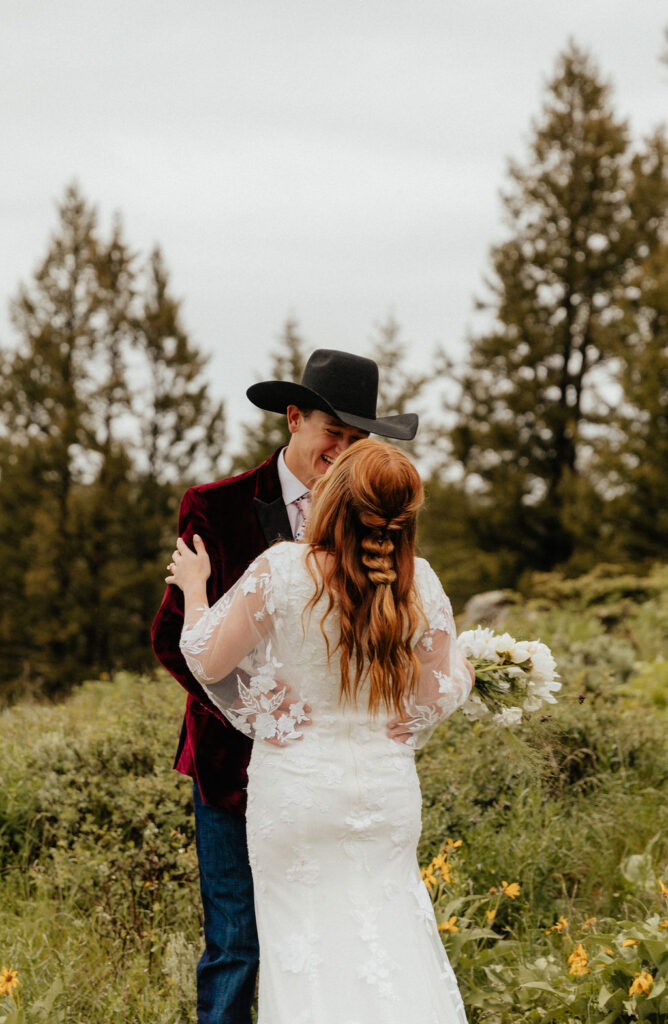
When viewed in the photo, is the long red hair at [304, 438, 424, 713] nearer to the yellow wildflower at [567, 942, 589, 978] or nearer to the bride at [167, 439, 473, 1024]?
the bride at [167, 439, 473, 1024]

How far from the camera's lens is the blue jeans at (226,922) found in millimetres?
2688

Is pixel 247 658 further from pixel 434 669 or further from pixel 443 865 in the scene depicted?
pixel 443 865

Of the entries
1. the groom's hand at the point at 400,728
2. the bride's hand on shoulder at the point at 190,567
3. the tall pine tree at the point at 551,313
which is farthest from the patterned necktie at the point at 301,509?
the tall pine tree at the point at 551,313

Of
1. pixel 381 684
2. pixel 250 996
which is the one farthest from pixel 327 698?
pixel 250 996

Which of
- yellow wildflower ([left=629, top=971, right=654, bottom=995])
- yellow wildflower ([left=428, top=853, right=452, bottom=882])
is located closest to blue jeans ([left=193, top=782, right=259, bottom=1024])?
yellow wildflower ([left=428, top=853, right=452, bottom=882])

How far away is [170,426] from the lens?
20.5 metres

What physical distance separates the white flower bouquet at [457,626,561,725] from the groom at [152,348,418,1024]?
673mm

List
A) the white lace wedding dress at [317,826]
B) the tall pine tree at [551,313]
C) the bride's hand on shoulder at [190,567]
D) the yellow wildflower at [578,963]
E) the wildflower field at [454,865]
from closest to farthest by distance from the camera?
the white lace wedding dress at [317,826] → the bride's hand on shoulder at [190,567] → the yellow wildflower at [578,963] → the wildflower field at [454,865] → the tall pine tree at [551,313]

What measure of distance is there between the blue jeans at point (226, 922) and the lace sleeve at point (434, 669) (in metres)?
0.65

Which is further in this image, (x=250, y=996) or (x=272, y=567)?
(x=250, y=996)

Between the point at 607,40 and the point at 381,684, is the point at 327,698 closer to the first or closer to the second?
the point at 381,684

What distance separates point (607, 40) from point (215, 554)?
1938 centimetres

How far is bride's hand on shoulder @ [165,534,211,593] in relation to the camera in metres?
2.58

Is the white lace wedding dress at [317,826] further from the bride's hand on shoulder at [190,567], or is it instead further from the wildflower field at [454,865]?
the wildflower field at [454,865]
